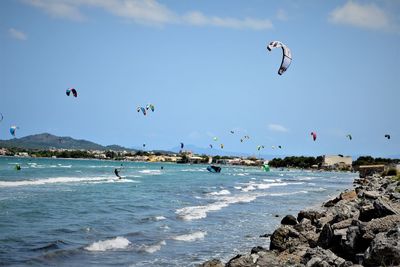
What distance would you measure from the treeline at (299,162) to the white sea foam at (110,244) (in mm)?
155473

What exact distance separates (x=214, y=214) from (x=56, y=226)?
832cm

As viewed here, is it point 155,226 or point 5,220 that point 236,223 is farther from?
point 5,220

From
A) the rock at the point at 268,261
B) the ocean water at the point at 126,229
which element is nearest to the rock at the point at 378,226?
the rock at the point at 268,261

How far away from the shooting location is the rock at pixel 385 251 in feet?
26.6

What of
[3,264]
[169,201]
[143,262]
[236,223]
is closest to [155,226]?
[236,223]

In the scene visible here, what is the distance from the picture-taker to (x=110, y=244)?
51.4 ft

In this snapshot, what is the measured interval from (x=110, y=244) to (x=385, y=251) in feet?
31.4

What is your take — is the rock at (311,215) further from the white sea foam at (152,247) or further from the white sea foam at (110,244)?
the white sea foam at (110,244)

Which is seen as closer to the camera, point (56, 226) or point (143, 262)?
point (143, 262)

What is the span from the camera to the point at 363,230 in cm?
1010

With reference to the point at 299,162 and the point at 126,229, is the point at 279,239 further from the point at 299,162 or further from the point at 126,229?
the point at 299,162

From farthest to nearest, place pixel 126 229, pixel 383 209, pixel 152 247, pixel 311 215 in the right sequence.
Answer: pixel 126 229 → pixel 311 215 → pixel 152 247 → pixel 383 209

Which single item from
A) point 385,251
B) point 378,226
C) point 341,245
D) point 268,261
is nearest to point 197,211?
point 268,261

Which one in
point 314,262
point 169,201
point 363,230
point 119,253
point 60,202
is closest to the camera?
point 314,262
